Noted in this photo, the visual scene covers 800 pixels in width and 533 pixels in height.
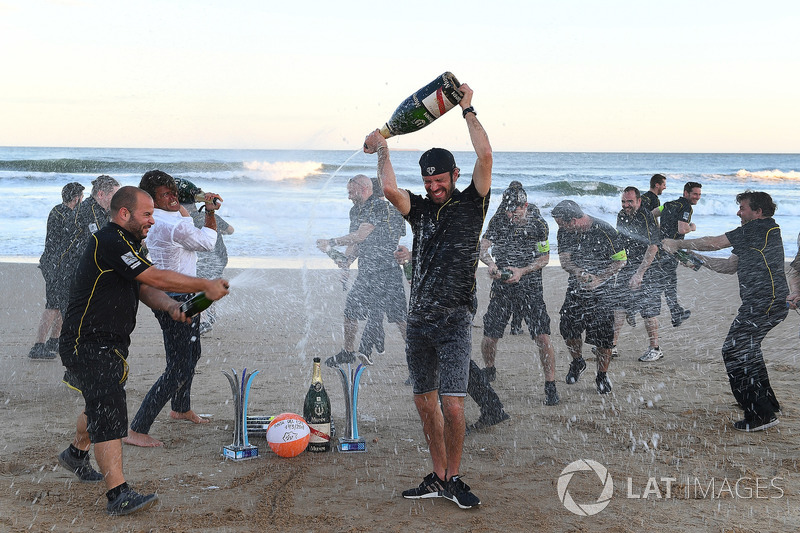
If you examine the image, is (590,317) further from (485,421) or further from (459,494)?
(459,494)

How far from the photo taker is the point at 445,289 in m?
4.59

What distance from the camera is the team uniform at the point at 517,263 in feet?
23.6

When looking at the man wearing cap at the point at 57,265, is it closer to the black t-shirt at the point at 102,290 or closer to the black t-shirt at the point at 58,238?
the black t-shirt at the point at 58,238

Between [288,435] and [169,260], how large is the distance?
5.14ft

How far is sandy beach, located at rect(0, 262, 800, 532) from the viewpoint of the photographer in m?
4.41

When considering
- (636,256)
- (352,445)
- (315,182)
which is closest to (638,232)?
(636,256)

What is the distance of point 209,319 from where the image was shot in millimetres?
10531

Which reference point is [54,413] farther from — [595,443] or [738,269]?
[738,269]

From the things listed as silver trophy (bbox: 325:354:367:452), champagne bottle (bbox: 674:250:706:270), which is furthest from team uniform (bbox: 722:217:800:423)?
silver trophy (bbox: 325:354:367:452)

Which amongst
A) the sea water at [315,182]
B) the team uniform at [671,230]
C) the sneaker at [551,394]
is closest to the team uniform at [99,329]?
the sea water at [315,182]

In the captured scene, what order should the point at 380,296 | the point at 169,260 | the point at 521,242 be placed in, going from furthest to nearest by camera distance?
the point at 380,296 → the point at 521,242 → the point at 169,260

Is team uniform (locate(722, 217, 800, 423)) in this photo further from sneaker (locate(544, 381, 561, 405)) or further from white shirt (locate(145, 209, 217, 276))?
white shirt (locate(145, 209, 217, 276))

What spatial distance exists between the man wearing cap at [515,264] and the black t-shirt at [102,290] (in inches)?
147

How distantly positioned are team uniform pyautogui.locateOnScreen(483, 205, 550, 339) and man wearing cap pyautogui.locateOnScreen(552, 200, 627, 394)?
404 mm
